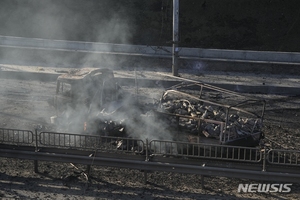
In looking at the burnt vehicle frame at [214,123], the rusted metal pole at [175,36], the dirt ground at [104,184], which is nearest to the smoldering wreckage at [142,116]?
the burnt vehicle frame at [214,123]

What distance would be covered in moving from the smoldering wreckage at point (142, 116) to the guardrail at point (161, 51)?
24.0ft

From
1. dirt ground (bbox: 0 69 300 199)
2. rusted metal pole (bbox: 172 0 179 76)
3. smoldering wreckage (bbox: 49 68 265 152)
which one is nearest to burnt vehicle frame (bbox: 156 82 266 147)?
smoldering wreckage (bbox: 49 68 265 152)

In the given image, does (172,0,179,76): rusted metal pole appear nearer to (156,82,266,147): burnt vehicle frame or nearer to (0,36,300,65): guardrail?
(0,36,300,65): guardrail

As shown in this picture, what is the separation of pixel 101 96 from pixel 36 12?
737 inches

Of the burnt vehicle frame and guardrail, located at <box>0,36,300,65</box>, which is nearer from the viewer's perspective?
the burnt vehicle frame

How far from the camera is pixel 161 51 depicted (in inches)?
821

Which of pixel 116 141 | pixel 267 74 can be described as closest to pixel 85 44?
pixel 267 74

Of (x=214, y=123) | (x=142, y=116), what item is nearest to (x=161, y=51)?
(x=142, y=116)

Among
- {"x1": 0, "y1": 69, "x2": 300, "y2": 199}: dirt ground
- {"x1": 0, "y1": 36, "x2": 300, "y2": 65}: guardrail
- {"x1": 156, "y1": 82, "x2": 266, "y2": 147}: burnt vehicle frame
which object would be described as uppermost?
{"x1": 0, "y1": 36, "x2": 300, "y2": 65}: guardrail

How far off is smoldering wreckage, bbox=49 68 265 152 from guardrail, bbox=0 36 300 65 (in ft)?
24.0

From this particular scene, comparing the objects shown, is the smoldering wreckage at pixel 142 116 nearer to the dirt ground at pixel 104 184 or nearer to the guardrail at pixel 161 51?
the dirt ground at pixel 104 184

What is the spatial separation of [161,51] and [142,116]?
10.1 metres

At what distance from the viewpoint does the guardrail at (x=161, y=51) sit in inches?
789

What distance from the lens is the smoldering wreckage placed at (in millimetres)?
10297
